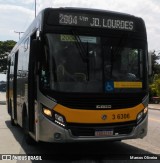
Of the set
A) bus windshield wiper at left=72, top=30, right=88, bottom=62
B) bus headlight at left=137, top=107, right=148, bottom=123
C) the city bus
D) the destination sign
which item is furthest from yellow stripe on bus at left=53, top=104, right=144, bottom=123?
the destination sign

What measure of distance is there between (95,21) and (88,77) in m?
1.34

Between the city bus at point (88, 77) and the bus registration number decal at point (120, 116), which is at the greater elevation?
the city bus at point (88, 77)

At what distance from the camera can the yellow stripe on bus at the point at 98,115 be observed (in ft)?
30.0

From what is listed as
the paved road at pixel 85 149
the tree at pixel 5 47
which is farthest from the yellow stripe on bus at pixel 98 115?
the tree at pixel 5 47

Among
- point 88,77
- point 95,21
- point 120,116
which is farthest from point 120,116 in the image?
point 95,21

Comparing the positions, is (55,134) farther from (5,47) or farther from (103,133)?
(5,47)

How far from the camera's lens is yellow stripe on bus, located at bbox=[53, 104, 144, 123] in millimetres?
9133

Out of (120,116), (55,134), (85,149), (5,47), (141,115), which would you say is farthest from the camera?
(5,47)

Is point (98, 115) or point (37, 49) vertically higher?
→ point (37, 49)

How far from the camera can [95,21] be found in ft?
32.3

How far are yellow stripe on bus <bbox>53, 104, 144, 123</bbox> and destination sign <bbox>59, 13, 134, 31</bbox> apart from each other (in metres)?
1.82

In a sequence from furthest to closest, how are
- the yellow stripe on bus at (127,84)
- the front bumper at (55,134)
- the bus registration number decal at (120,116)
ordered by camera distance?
the yellow stripe on bus at (127,84) < the bus registration number decal at (120,116) < the front bumper at (55,134)

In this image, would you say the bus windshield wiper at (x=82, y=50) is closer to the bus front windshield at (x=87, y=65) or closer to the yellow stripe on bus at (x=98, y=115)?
the bus front windshield at (x=87, y=65)

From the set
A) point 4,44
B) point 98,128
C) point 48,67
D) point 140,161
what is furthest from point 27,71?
point 4,44
